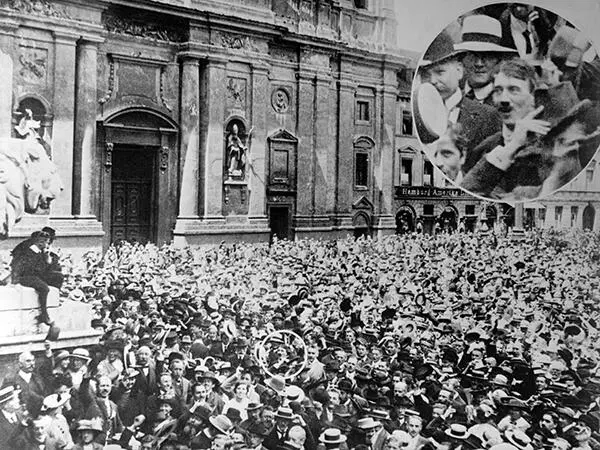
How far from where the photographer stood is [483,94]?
245 inches

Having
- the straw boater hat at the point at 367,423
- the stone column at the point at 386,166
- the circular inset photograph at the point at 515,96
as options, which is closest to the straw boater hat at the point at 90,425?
the straw boater hat at the point at 367,423

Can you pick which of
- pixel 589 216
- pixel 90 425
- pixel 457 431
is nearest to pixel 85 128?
pixel 90 425

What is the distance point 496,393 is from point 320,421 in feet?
4.67

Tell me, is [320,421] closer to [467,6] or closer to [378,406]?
[378,406]

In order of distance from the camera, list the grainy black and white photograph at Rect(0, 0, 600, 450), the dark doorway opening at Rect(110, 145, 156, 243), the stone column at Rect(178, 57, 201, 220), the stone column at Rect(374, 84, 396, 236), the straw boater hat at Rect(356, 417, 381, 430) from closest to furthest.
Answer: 1. the grainy black and white photograph at Rect(0, 0, 600, 450)
2. the straw boater hat at Rect(356, 417, 381, 430)
3. the dark doorway opening at Rect(110, 145, 156, 243)
4. the stone column at Rect(178, 57, 201, 220)
5. the stone column at Rect(374, 84, 396, 236)

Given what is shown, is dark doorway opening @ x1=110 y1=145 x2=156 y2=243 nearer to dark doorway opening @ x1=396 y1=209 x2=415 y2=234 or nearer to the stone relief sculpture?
the stone relief sculpture

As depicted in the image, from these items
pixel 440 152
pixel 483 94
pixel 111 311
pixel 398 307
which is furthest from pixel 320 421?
pixel 483 94

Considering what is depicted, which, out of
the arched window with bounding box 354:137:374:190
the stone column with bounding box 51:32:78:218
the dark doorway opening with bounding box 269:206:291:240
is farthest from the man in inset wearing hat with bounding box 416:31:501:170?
the stone column with bounding box 51:32:78:218

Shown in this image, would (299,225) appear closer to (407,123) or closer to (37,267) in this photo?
(407,123)

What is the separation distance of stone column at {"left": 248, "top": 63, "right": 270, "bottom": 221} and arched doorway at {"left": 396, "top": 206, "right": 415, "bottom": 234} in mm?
1268

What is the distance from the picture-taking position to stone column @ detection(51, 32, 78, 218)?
5.33 meters

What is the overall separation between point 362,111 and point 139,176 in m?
2.13

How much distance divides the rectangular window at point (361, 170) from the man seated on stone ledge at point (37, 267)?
2772 millimetres

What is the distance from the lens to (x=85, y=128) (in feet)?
18.0
